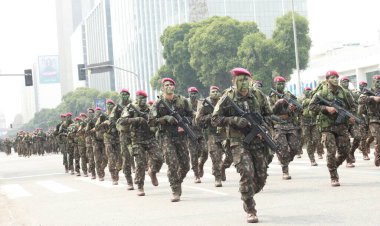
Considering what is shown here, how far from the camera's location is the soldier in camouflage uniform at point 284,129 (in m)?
13.1

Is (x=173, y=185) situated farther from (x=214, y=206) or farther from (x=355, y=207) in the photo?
(x=355, y=207)

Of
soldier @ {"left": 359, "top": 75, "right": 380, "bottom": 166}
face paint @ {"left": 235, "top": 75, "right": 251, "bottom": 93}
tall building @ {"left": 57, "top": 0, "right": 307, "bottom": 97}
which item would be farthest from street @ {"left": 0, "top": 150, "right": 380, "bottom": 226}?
tall building @ {"left": 57, "top": 0, "right": 307, "bottom": 97}

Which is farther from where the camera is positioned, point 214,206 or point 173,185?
point 173,185

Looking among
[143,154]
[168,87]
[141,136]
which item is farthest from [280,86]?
[168,87]

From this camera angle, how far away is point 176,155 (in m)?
11.0

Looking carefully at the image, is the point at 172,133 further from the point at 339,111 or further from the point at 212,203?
the point at 339,111

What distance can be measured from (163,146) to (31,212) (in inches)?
104

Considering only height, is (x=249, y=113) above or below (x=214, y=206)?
above

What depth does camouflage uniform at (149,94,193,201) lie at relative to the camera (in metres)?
11.0

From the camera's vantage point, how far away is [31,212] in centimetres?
1148

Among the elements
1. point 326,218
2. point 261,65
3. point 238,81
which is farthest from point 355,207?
point 261,65

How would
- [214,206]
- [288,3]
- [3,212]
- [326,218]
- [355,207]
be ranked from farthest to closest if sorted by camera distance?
1. [288,3]
2. [3,212]
3. [214,206]
4. [355,207]
5. [326,218]

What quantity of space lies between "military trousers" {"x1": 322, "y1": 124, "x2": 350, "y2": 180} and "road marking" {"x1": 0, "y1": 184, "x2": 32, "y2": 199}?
777 centimetres

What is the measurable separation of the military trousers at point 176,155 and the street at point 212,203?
39 centimetres
